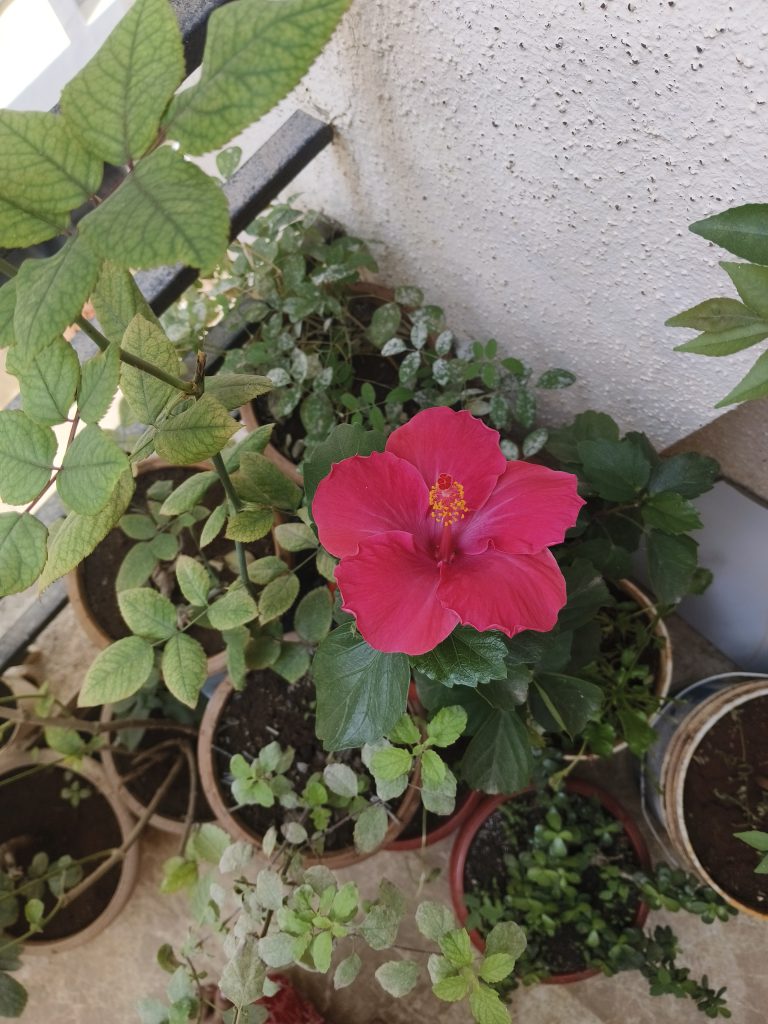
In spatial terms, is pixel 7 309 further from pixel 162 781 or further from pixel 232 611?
pixel 162 781

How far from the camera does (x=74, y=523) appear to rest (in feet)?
1.84

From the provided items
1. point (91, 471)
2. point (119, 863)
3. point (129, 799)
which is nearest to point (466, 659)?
point (91, 471)

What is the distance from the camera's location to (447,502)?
62 centimetres

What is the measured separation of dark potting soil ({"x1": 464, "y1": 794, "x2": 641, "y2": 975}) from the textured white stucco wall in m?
0.68

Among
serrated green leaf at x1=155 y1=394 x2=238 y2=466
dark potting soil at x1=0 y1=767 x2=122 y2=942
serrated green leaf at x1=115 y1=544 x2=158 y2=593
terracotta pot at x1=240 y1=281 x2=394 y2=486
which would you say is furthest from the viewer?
dark potting soil at x1=0 y1=767 x2=122 y2=942

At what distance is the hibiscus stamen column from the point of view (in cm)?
62

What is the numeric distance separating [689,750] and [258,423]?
34.5 inches

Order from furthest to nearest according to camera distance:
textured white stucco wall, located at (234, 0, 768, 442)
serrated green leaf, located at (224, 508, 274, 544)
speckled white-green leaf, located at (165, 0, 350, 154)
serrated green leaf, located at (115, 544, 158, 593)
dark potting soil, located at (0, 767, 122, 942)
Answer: dark potting soil, located at (0, 767, 122, 942) < serrated green leaf, located at (115, 544, 158, 593) < serrated green leaf, located at (224, 508, 274, 544) < textured white stucco wall, located at (234, 0, 768, 442) < speckled white-green leaf, located at (165, 0, 350, 154)

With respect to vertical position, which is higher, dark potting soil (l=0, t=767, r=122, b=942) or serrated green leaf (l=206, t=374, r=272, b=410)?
serrated green leaf (l=206, t=374, r=272, b=410)

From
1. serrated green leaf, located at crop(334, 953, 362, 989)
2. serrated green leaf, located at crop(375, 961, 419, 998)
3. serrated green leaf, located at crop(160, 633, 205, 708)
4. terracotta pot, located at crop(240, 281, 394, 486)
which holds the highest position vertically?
terracotta pot, located at crop(240, 281, 394, 486)

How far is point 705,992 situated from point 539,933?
0.77ft

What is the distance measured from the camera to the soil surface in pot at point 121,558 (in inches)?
48.1

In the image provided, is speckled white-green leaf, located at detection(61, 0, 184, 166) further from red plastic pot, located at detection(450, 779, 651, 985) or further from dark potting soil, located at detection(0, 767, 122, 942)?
dark potting soil, located at detection(0, 767, 122, 942)

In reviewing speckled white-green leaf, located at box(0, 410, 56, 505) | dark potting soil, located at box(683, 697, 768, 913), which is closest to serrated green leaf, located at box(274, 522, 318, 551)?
speckled white-green leaf, located at box(0, 410, 56, 505)
